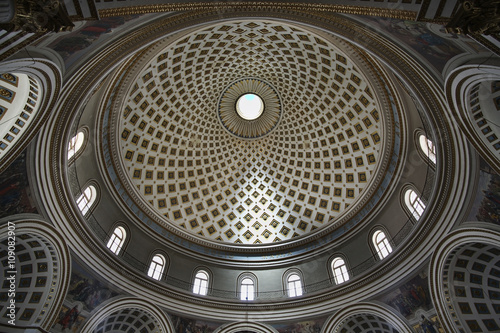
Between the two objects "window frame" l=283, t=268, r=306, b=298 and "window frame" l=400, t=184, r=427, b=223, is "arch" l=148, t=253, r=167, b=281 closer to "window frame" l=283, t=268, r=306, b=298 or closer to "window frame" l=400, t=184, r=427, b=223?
"window frame" l=283, t=268, r=306, b=298

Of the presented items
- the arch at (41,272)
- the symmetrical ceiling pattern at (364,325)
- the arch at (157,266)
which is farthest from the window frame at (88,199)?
the symmetrical ceiling pattern at (364,325)

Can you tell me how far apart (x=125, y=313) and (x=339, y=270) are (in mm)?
13765

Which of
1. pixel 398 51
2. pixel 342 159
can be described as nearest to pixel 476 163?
pixel 398 51

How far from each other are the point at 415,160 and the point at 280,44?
12.3 meters

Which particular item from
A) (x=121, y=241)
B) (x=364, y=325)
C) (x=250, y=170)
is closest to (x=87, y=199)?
(x=121, y=241)

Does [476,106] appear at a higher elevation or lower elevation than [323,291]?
higher

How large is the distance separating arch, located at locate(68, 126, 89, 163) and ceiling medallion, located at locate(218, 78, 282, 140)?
12756 mm

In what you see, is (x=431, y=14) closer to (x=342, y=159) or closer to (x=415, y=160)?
(x=415, y=160)

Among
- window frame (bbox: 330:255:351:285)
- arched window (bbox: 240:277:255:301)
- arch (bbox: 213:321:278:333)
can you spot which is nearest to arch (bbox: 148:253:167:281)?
arch (bbox: 213:321:278:333)

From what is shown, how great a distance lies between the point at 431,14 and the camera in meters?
7.36

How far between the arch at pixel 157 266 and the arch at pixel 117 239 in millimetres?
2453

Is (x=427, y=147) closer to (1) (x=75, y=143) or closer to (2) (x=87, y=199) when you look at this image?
(1) (x=75, y=143)

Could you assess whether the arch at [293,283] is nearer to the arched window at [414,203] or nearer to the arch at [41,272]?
the arched window at [414,203]

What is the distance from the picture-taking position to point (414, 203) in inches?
732
